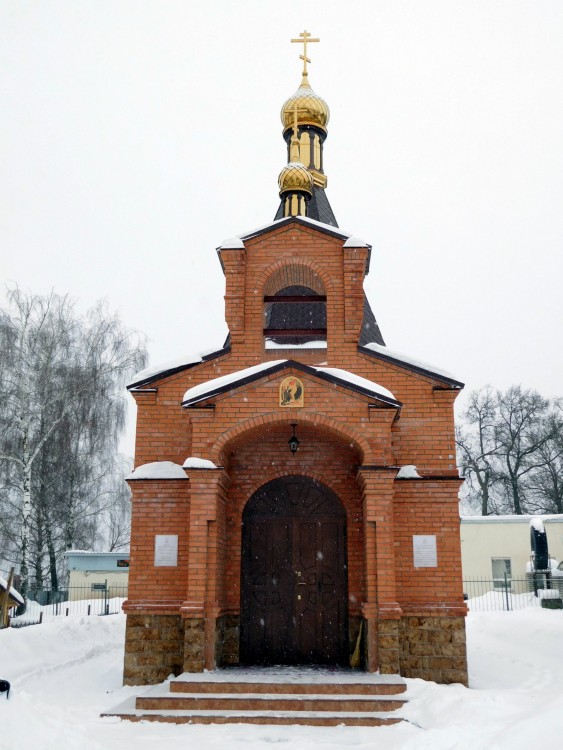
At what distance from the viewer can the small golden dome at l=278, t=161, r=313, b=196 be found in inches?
482

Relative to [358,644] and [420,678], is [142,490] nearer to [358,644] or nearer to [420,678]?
[358,644]

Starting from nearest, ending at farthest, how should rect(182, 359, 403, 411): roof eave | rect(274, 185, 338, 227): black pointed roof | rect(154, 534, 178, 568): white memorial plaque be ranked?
1. rect(182, 359, 403, 411): roof eave
2. rect(154, 534, 178, 568): white memorial plaque
3. rect(274, 185, 338, 227): black pointed roof

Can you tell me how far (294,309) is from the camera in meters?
12.8

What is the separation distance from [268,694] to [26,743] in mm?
3088

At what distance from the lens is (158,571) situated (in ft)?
29.1

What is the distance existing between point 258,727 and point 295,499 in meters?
3.33

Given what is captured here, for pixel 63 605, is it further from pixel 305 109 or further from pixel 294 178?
pixel 305 109

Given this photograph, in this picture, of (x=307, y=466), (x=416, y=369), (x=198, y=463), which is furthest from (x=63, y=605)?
(x=416, y=369)

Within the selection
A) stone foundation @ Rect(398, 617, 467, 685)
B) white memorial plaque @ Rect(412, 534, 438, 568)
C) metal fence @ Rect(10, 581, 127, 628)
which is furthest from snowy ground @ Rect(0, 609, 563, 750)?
metal fence @ Rect(10, 581, 127, 628)

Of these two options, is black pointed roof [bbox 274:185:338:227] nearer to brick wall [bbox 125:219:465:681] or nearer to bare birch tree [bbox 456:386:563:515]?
brick wall [bbox 125:219:465:681]

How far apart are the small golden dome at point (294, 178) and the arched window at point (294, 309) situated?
1.65m

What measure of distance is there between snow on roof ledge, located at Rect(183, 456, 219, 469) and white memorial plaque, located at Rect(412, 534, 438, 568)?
256 centimetres

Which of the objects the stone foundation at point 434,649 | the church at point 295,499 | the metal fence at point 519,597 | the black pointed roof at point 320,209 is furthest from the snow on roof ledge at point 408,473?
the metal fence at point 519,597

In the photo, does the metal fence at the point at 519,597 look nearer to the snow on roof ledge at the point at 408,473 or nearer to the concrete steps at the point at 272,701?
the snow on roof ledge at the point at 408,473
